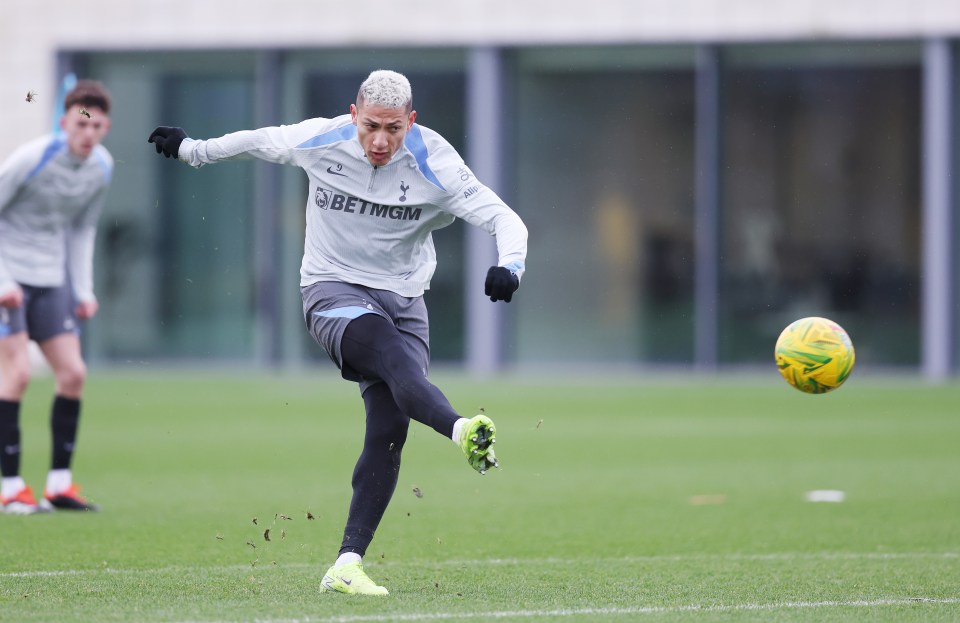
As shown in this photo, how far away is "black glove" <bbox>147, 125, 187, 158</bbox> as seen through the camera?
687 cm

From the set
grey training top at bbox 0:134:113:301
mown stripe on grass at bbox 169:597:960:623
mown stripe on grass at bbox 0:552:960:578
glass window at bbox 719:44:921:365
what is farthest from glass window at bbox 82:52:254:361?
mown stripe on grass at bbox 169:597:960:623

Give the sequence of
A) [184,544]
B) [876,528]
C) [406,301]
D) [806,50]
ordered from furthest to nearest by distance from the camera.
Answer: [806,50] → [876,528] → [184,544] → [406,301]

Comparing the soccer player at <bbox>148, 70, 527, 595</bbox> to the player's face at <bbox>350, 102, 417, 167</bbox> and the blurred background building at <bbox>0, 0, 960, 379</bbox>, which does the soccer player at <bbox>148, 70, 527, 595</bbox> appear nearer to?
the player's face at <bbox>350, 102, 417, 167</bbox>

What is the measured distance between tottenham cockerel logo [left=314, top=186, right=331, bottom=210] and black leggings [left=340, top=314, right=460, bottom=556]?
52 centimetres

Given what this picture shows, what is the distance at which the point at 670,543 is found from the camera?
8641 millimetres

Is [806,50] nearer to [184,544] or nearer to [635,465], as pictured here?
[635,465]

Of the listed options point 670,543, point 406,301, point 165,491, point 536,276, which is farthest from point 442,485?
point 536,276

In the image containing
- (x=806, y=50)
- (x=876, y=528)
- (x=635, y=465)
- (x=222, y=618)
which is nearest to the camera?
(x=222, y=618)

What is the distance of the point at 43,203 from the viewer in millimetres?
9797

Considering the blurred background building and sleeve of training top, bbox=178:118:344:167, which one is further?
the blurred background building

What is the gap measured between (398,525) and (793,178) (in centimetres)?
1547

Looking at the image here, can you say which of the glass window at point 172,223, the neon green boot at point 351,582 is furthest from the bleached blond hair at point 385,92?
the glass window at point 172,223

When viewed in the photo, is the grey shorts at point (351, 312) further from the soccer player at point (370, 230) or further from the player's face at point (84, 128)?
the player's face at point (84, 128)

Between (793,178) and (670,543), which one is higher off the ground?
(793,178)
